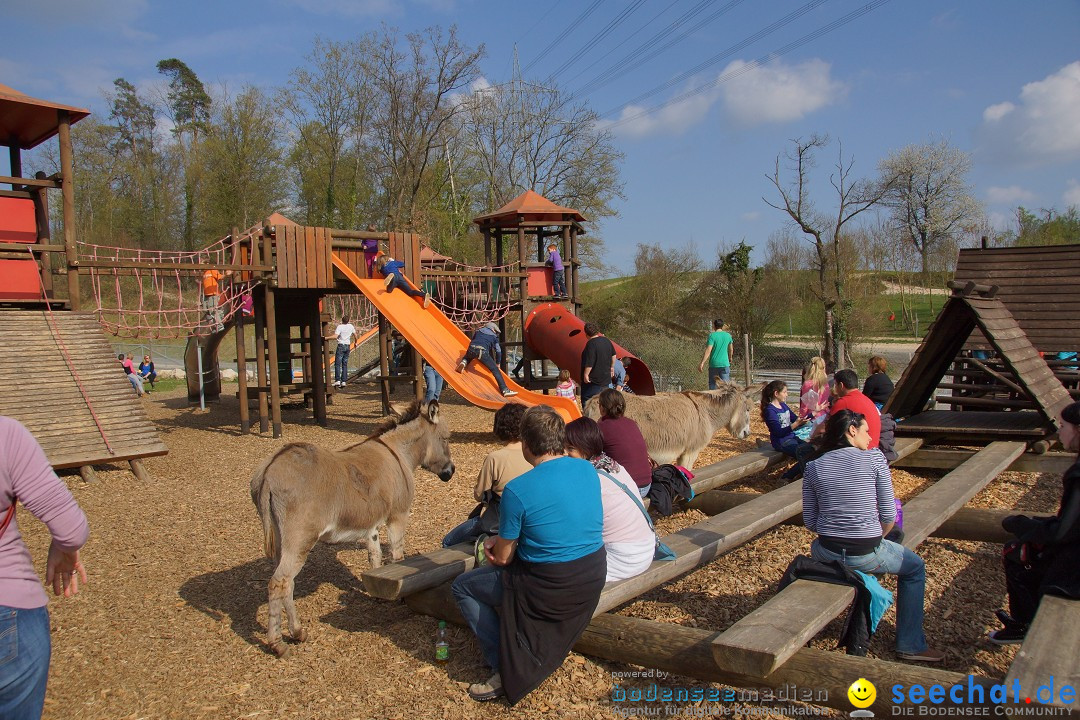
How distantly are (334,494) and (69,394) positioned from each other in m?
6.04

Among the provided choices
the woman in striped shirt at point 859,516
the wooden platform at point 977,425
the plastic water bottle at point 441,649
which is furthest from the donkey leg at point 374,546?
the wooden platform at point 977,425

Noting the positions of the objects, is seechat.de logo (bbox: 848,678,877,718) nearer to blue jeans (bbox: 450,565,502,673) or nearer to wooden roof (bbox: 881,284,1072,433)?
blue jeans (bbox: 450,565,502,673)

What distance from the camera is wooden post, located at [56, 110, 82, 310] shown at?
31.9 ft

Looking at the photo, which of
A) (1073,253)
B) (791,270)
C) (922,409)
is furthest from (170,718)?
(791,270)

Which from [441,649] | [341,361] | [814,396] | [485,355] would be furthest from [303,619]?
[341,361]

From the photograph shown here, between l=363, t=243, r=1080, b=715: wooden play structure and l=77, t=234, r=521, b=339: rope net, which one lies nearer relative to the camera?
l=363, t=243, r=1080, b=715: wooden play structure

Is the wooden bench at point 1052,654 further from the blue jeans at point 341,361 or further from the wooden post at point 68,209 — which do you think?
the blue jeans at point 341,361

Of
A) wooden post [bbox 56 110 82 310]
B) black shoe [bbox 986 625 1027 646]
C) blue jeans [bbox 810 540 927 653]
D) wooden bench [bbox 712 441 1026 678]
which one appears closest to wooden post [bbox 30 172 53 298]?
wooden post [bbox 56 110 82 310]

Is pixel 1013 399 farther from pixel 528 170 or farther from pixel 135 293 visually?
pixel 135 293

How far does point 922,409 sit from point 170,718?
34.9ft

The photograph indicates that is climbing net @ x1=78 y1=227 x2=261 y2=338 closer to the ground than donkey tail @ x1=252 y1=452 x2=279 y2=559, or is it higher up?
higher up

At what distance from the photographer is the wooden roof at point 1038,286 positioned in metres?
10.8

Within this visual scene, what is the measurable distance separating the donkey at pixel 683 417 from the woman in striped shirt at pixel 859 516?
4.12m

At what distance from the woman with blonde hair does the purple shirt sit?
7834 millimetres
